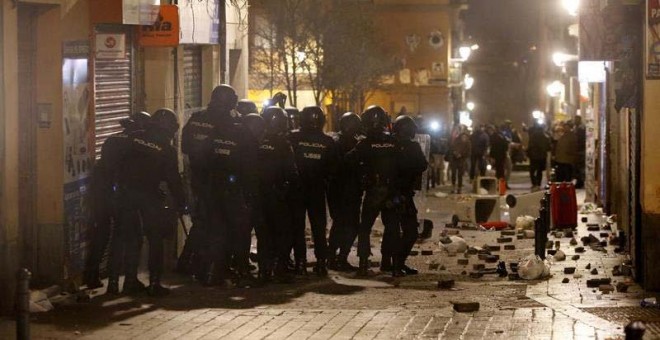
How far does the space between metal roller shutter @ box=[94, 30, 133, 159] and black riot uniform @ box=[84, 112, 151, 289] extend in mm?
966

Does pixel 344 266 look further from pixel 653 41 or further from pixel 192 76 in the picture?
pixel 653 41

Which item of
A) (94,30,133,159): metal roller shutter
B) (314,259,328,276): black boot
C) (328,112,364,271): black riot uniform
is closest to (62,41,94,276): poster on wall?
(94,30,133,159): metal roller shutter

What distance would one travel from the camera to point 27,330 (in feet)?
29.4

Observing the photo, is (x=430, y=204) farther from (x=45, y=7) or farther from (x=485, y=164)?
(x=45, y=7)

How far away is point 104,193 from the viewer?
1432 cm

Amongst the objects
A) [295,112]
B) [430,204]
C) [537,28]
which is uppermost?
[537,28]

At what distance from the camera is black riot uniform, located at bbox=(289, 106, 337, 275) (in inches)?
614

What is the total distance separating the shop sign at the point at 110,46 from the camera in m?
14.6

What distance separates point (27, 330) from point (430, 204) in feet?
71.0

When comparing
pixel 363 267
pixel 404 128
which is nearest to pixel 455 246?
pixel 363 267

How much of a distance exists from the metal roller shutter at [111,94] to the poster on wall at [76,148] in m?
0.39

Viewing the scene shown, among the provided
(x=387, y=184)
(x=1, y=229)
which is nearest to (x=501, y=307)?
(x=387, y=184)

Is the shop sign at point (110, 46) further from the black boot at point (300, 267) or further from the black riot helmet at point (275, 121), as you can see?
the black boot at point (300, 267)

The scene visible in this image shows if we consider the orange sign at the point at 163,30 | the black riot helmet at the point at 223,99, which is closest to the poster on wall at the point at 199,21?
the orange sign at the point at 163,30
